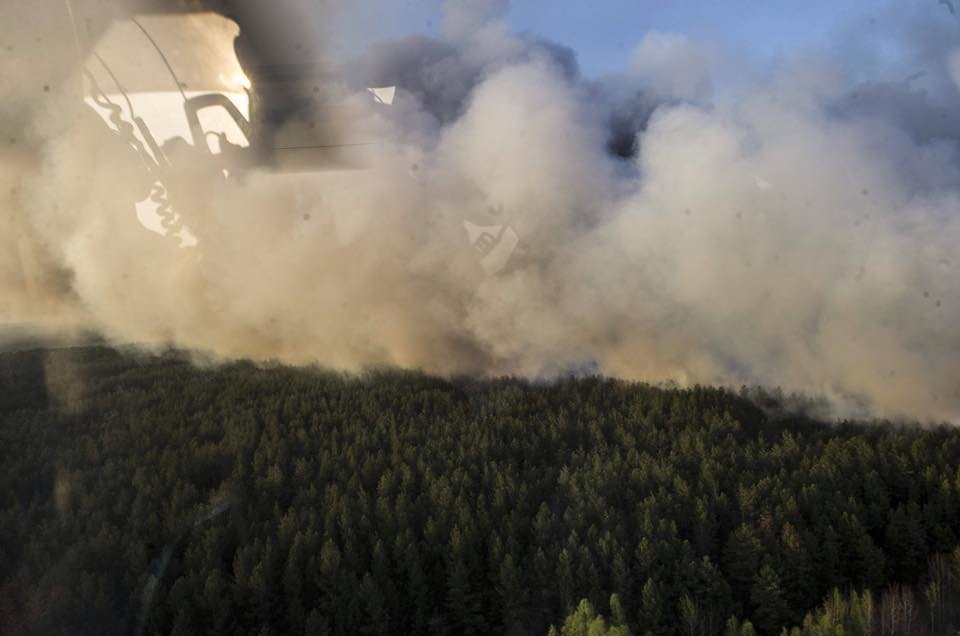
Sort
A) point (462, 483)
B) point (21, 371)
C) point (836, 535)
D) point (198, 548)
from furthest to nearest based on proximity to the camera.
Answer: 1. point (21, 371)
2. point (462, 483)
3. point (836, 535)
4. point (198, 548)

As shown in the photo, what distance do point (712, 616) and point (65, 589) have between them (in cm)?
2113

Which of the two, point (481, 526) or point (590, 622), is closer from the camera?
point (590, 622)

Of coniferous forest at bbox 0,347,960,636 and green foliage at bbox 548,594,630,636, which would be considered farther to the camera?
coniferous forest at bbox 0,347,960,636

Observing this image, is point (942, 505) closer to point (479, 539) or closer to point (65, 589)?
point (479, 539)

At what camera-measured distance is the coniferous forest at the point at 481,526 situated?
80.2 ft

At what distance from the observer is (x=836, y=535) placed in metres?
29.1

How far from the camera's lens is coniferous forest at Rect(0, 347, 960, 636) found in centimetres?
2445

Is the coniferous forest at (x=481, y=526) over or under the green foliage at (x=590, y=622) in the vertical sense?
over

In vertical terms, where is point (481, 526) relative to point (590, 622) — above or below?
above

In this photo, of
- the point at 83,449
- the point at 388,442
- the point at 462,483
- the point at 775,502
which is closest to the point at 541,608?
the point at 462,483

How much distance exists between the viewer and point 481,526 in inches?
1148

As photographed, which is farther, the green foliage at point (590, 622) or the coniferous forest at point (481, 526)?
the coniferous forest at point (481, 526)

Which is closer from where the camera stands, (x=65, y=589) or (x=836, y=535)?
(x=65, y=589)

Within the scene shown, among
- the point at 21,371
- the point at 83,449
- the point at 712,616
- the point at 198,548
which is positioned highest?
the point at 21,371
